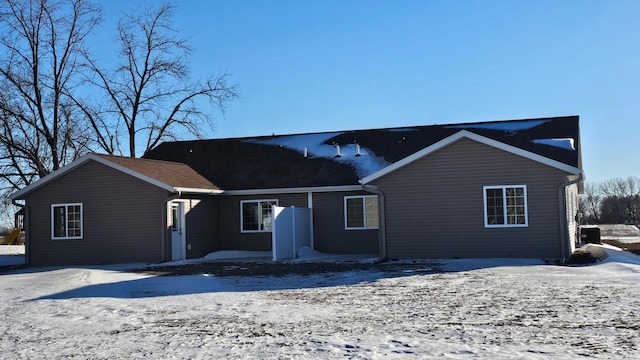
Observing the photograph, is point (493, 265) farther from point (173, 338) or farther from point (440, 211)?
point (173, 338)

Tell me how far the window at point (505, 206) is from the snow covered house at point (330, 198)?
0.03 metres

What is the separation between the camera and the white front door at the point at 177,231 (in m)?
21.5

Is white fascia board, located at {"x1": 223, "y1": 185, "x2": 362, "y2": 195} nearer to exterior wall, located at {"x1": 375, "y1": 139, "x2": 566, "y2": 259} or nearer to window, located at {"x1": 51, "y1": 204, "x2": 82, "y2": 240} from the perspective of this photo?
exterior wall, located at {"x1": 375, "y1": 139, "x2": 566, "y2": 259}

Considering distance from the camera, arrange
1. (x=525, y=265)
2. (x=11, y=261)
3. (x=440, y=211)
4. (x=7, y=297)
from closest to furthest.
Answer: (x=7, y=297) → (x=525, y=265) → (x=440, y=211) → (x=11, y=261)

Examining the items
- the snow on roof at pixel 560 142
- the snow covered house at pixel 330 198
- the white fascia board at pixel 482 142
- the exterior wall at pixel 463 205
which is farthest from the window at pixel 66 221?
the snow on roof at pixel 560 142

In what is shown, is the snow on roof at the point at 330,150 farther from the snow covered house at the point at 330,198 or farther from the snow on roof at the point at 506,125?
the snow on roof at the point at 506,125

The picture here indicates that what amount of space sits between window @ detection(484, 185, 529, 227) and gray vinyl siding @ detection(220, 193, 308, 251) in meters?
7.21

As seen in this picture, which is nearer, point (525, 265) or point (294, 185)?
point (525, 265)

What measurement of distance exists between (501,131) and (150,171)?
13.1 m

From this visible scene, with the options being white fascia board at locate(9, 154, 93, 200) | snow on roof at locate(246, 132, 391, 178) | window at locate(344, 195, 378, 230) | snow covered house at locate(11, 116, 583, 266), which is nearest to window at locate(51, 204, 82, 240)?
snow covered house at locate(11, 116, 583, 266)

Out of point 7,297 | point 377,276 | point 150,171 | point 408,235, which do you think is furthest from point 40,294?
point 408,235

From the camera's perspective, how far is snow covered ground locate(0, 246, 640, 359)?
7676 mm

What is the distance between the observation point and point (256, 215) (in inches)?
948

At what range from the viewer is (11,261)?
25281mm
